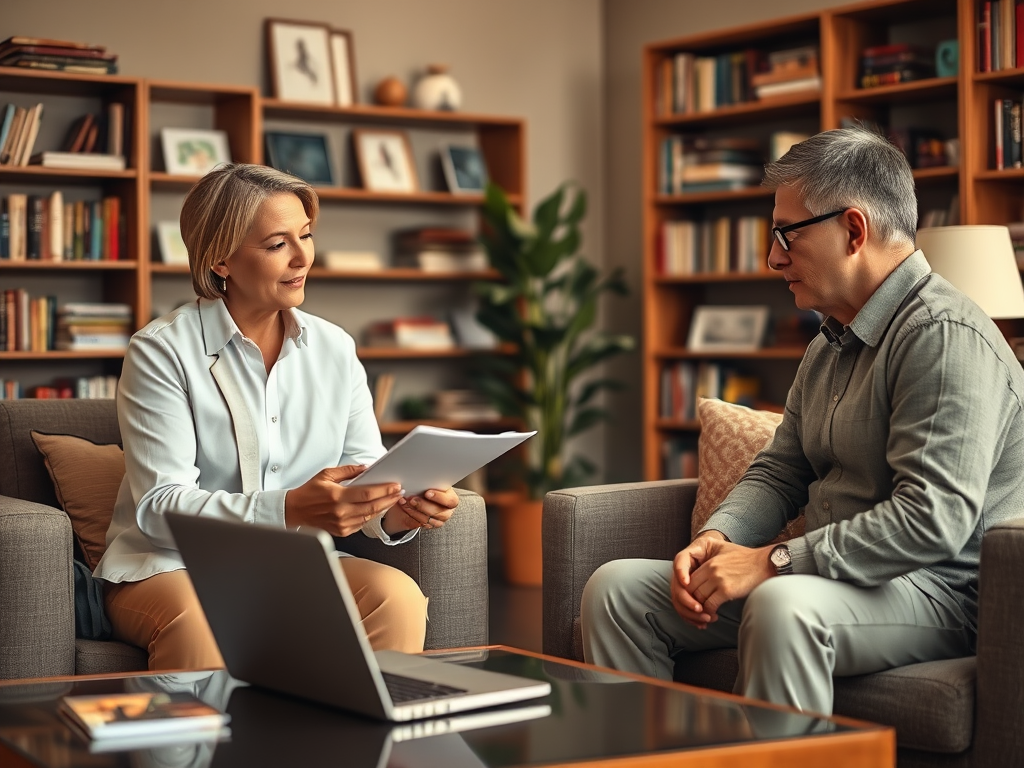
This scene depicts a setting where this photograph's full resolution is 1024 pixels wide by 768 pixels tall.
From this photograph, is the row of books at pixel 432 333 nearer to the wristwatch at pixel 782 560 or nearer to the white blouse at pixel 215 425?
the white blouse at pixel 215 425

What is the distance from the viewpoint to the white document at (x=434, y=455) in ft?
6.49

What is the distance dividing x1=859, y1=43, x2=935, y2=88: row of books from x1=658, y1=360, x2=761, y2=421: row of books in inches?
50.8

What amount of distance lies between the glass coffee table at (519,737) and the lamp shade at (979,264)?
2.17 meters

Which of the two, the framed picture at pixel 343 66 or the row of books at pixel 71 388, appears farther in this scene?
the framed picture at pixel 343 66

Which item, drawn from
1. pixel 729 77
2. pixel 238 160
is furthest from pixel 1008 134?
pixel 238 160

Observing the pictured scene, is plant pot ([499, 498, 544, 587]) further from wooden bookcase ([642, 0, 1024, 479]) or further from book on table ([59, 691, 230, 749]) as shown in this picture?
book on table ([59, 691, 230, 749])

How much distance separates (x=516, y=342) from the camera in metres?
5.45

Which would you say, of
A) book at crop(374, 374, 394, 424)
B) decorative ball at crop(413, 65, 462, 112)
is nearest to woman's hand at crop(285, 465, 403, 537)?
book at crop(374, 374, 394, 424)

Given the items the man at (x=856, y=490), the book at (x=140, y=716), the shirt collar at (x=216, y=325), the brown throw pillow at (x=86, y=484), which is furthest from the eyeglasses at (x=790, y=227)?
the brown throw pillow at (x=86, y=484)

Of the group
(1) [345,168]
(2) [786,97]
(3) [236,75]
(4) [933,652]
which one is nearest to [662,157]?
(2) [786,97]

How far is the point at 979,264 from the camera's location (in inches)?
140

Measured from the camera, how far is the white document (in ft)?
6.49

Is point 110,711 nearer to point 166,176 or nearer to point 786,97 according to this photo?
point 166,176

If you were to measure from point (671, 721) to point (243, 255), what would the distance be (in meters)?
1.30
